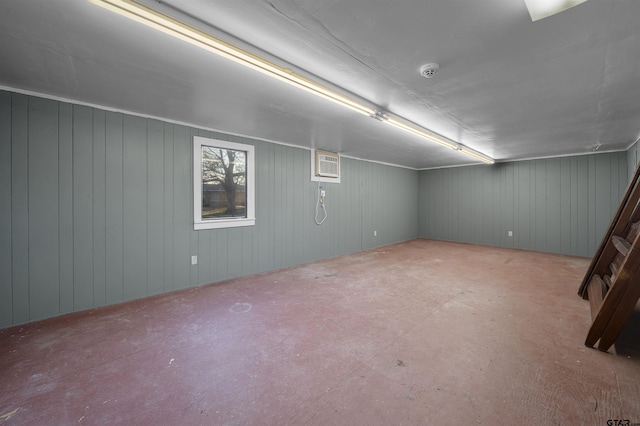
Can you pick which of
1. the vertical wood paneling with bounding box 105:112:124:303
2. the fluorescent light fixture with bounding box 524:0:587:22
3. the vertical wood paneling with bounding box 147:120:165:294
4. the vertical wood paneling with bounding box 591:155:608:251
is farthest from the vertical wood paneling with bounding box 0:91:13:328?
the vertical wood paneling with bounding box 591:155:608:251

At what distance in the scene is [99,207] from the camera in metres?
2.92

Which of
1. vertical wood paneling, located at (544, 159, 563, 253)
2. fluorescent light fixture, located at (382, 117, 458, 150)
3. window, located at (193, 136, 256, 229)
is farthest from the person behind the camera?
vertical wood paneling, located at (544, 159, 563, 253)

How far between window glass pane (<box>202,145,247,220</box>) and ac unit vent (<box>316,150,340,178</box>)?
1570mm

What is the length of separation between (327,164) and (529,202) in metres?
5.09

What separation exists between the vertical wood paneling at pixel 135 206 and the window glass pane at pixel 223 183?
29.3 inches

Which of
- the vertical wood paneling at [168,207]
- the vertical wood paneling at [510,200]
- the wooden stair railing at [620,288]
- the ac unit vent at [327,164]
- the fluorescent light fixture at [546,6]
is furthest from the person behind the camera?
the vertical wood paneling at [510,200]

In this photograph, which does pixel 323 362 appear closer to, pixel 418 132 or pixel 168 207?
pixel 168 207

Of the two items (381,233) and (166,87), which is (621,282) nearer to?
(166,87)

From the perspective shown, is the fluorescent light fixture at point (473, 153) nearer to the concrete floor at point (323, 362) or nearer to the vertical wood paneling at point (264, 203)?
the concrete floor at point (323, 362)

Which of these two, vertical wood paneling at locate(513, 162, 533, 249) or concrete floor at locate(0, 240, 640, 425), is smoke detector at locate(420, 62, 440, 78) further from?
vertical wood paneling at locate(513, 162, 533, 249)

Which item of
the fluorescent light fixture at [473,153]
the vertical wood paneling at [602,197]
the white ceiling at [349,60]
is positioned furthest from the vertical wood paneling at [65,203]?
the vertical wood paneling at [602,197]

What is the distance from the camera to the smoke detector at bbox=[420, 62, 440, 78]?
1927 mm

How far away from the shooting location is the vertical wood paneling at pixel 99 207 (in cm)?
288

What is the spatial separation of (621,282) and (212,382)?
312cm
